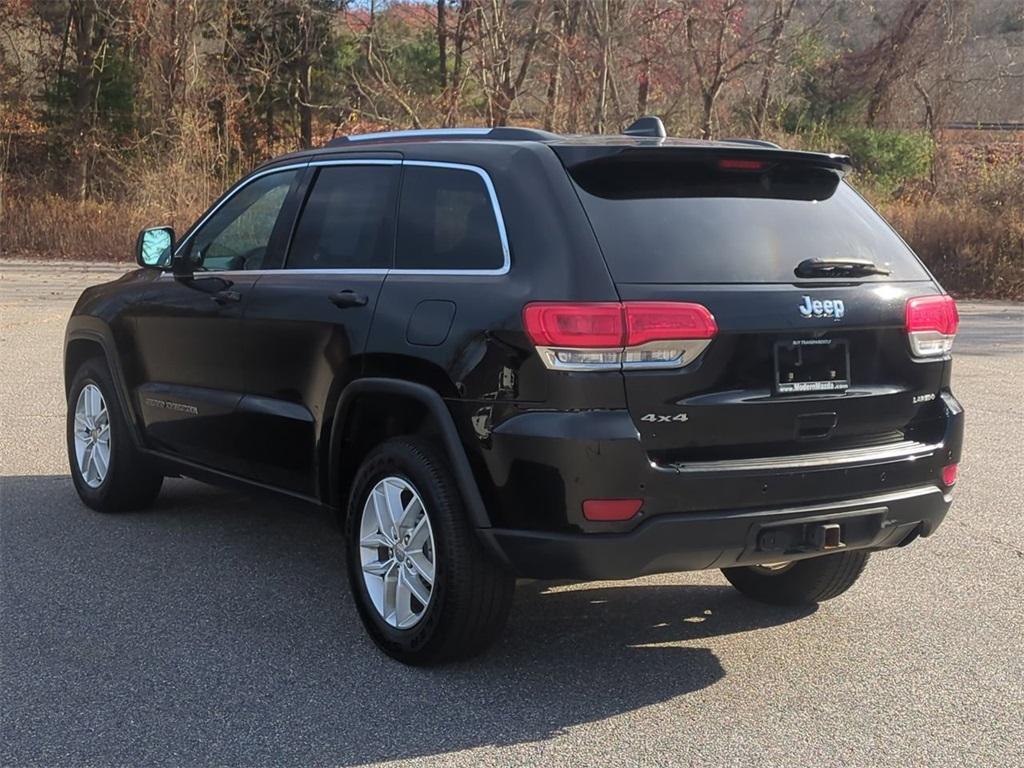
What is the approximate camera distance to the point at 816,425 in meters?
4.16

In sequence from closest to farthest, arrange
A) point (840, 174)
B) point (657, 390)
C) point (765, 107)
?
1. point (657, 390)
2. point (840, 174)
3. point (765, 107)

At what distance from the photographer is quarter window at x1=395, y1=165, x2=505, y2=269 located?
436 cm

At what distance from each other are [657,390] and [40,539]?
3577 millimetres

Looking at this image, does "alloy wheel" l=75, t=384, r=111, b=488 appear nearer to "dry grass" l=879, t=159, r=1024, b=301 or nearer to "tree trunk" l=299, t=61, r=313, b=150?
"dry grass" l=879, t=159, r=1024, b=301

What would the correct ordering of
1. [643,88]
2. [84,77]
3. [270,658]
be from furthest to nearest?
[84,77], [643,88], [270,658]

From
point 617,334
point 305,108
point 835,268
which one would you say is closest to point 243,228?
point 617,334

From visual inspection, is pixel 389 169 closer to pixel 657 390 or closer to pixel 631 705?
pixel 657 390

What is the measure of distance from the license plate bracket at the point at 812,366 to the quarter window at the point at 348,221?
1.58 meters

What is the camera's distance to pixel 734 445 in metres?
4.02

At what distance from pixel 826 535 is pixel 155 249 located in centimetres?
366

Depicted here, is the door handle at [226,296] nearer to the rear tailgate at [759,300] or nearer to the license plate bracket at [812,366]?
the rear tailgate at [759,300]

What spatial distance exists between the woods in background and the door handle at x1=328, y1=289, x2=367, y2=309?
71.1ft

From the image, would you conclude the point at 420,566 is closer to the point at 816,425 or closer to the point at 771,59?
the point at 816,425

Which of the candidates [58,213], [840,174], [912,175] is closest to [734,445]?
[840,174]
